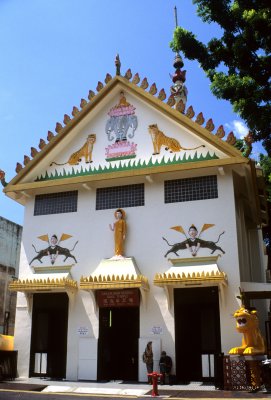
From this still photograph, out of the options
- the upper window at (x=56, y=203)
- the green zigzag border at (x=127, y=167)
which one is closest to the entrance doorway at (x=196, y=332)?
the green zigzag border at (x=127, y=167)

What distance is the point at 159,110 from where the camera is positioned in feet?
56.1

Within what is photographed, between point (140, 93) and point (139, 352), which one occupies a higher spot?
point (140, 93)

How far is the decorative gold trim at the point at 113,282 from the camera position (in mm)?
14828

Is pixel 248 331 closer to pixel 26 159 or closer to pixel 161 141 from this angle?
pixel 161 141

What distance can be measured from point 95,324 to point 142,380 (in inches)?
98.8

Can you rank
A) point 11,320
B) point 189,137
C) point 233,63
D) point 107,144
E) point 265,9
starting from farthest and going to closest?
point 11,320, point 107,144, point 189,137, point 233,63, point 265,9

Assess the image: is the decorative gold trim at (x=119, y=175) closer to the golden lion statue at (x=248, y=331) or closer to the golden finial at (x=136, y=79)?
the golden finial at (x=136, y=79)

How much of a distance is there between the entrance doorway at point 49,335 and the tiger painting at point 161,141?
6559mm

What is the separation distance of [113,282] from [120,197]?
3.57 meters

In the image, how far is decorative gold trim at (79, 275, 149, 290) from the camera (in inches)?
584

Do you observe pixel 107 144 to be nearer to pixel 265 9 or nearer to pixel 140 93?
pixel 140 93

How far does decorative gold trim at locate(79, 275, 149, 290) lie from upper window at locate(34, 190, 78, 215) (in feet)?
11.1

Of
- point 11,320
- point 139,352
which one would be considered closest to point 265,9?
point 139,352

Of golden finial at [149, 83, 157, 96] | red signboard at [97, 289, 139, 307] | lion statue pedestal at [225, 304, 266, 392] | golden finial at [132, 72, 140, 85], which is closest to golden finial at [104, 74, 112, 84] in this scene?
golden finial at [132, 72, 140, 85]
